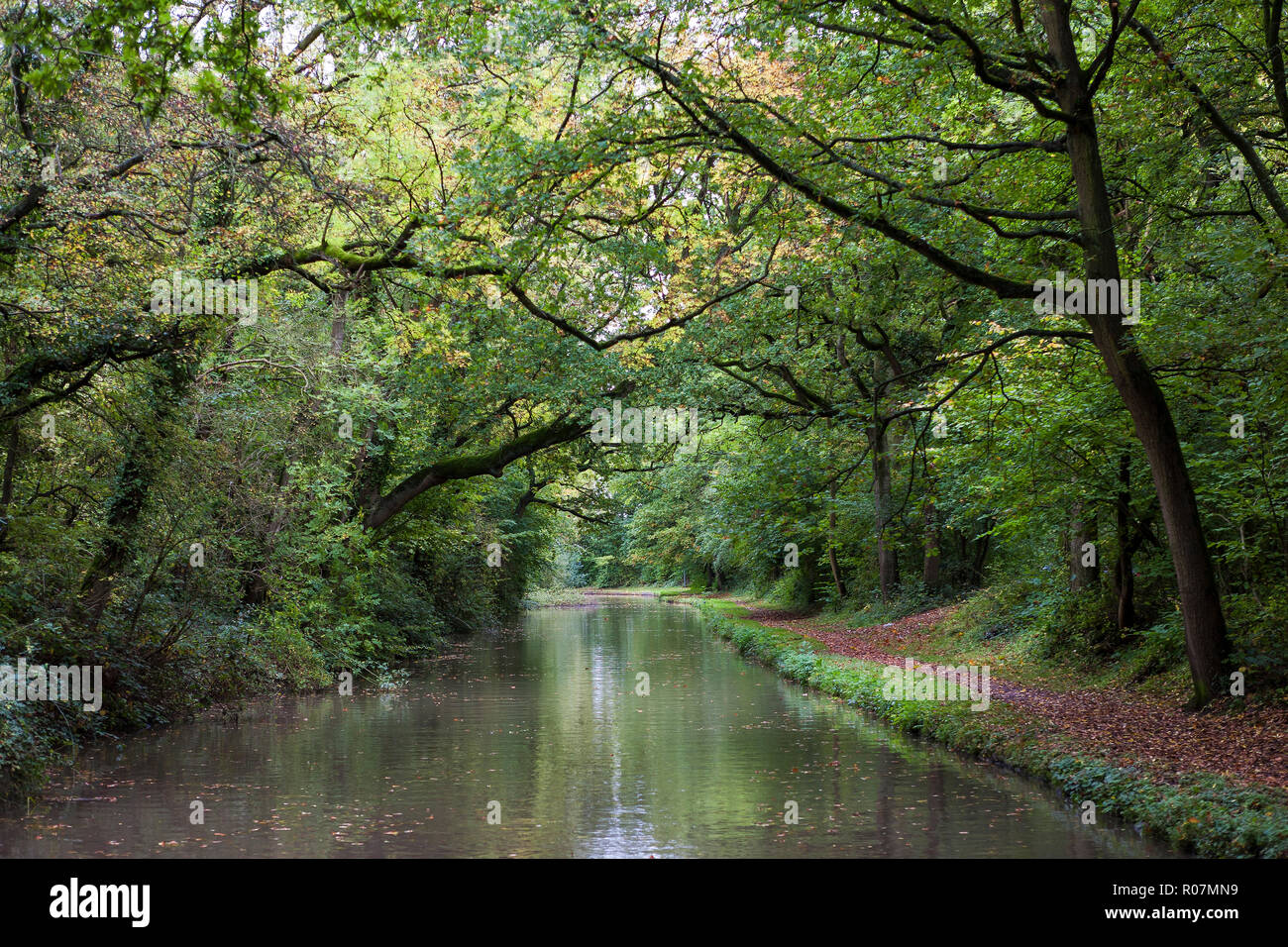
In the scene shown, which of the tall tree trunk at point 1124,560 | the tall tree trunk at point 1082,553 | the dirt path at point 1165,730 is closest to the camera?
the dirt path at point 1165,730

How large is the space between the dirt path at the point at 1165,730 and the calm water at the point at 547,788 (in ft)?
3.48

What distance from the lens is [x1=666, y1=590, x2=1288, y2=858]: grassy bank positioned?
737cm

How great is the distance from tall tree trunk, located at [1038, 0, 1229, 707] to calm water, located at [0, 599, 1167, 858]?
2.57 metres

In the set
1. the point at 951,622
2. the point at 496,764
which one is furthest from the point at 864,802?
the point at 951,622

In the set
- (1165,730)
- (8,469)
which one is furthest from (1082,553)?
(8,469)

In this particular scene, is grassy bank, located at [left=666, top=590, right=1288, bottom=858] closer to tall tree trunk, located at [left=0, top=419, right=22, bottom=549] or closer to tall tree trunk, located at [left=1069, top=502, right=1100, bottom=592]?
tall tree trunk, located at [left=1069, top=502, right=1100, bottom=592]

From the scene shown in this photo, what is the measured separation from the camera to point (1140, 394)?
10.5 m

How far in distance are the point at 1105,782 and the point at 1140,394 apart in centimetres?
399

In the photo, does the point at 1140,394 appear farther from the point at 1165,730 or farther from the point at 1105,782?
the point at 1105,782

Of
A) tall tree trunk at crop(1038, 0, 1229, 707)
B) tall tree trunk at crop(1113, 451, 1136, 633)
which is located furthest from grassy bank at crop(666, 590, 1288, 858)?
tall tree trunk at crop(1113, 451, 1136, 633)

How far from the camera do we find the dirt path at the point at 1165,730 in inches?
352

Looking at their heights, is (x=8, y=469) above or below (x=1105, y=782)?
above

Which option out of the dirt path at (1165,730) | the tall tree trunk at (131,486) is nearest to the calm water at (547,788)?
the dirt path at (1165,730)

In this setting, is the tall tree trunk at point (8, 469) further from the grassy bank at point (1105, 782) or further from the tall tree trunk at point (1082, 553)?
the tall tree trunk at point (1082, 553)
